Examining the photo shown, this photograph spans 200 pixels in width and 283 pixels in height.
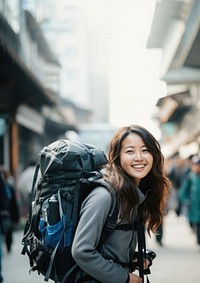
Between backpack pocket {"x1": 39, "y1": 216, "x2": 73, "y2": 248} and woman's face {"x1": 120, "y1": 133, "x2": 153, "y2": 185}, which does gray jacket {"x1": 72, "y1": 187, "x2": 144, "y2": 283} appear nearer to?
backpack pocket {"x1": 39, "y1": 216, "x2": 73, "y2": 248}

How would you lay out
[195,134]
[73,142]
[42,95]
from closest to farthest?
[73,142]
[42,95]
[195,134]

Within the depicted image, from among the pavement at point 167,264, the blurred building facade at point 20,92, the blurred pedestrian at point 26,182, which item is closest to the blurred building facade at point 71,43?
the blurred building facade at point 20,92

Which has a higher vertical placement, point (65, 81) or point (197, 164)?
point (197, 164)

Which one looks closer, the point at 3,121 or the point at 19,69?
the point at 19,69

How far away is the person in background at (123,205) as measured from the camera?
2568mm

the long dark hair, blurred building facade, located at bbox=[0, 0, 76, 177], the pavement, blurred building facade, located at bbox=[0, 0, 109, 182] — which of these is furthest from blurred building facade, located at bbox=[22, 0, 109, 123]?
the long dark hair

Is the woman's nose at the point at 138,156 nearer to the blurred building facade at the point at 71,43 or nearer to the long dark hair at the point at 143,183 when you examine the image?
the long dark hair at the point at 143,183

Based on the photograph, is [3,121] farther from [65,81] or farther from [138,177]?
[65,81]

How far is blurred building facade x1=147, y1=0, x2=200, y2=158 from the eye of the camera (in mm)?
12139

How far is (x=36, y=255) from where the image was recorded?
2.83m

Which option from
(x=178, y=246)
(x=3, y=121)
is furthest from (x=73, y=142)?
(x=3, y=121)

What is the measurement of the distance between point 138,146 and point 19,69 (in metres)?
8.83

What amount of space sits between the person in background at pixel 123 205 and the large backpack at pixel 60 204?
66 mm

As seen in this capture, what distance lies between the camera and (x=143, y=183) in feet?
9.86
